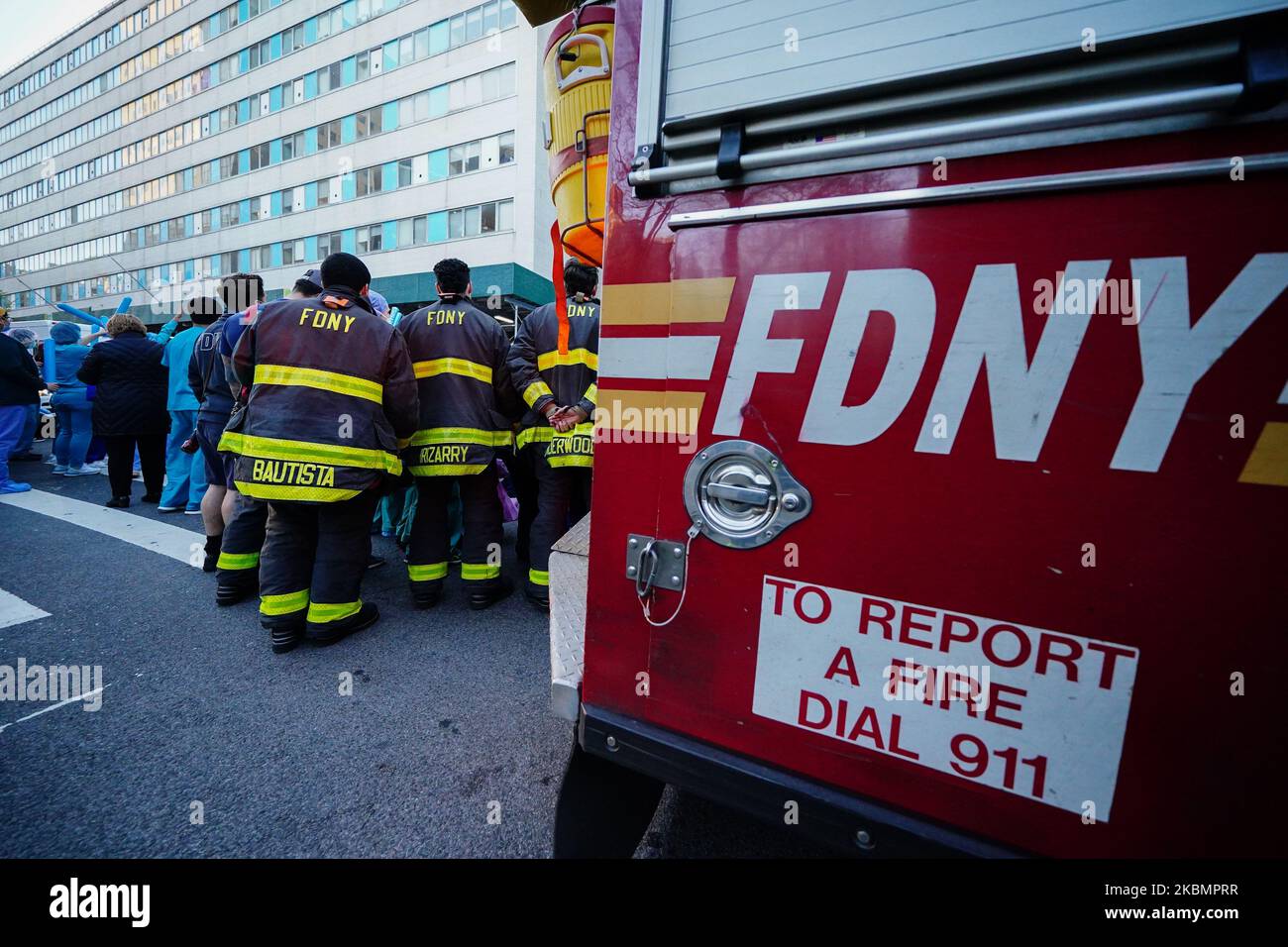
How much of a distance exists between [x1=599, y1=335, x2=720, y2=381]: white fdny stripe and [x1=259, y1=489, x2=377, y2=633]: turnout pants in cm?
214

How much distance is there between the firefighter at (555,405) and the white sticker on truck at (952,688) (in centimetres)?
217

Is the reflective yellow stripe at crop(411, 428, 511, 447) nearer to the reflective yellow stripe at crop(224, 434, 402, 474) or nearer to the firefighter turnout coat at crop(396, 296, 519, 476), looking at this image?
the firefighter turnout coat at crop(396, 296, 519, 476)

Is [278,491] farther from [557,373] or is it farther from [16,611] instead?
[16,611]

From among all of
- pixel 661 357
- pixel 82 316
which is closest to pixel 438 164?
pixel 82 316

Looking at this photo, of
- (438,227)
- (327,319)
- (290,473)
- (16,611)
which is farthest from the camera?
(438,227)

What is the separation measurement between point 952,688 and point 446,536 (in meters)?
3.02

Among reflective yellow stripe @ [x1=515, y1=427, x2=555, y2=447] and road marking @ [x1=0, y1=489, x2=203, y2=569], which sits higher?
reflective yellow stripe @ [x1=515, y1=427, x2=555, y2=447]

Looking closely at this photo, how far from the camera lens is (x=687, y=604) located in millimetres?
1151

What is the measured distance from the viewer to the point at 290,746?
195 centimetres

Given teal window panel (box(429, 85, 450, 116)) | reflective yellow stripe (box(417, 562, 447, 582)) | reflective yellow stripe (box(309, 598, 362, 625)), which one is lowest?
reflective yellow stripe (box(309, 598, 362, 625))

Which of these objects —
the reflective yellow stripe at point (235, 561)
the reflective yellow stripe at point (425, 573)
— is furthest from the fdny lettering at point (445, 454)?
the reflective yellow stripe at point (235, 561)

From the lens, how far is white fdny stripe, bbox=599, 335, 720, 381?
3.58 feet

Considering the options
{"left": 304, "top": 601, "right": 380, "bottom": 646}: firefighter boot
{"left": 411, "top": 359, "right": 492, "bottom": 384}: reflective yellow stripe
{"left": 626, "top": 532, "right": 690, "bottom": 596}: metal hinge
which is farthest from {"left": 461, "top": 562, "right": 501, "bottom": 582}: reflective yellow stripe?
{"left": 626, "top": 532, "right": 690, "bottom": 596}: metal hinge

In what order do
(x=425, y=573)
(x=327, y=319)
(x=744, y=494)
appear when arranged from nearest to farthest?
1. (x=744, y=494)
2. (x=327, y=319)
3. (x=425, y=573)
